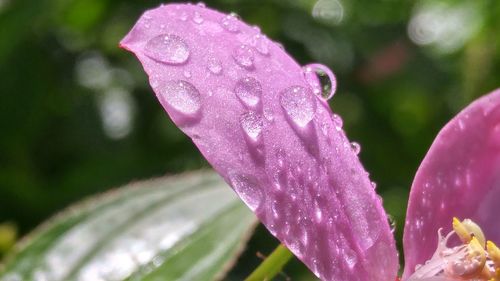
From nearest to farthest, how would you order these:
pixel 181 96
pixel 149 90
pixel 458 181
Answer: pixel 181 96, pixel 458 181, pixel 149 90

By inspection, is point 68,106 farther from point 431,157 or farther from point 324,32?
point 431,157

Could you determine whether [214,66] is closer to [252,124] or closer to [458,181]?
[252,124]

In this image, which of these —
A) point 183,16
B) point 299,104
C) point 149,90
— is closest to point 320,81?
point 299,104

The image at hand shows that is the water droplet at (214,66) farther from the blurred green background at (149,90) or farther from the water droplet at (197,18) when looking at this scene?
the blurred green background at (149,90)

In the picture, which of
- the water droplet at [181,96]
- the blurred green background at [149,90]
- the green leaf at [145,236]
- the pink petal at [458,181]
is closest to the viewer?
the water droplet at [181,96]

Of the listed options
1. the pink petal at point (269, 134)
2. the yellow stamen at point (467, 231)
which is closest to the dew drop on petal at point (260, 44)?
the pink petal at point (269, 134)

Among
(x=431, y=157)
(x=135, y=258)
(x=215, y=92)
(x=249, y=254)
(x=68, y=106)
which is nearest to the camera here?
(x=215, y=92)

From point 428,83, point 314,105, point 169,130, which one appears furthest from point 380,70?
Result: point 314,105
